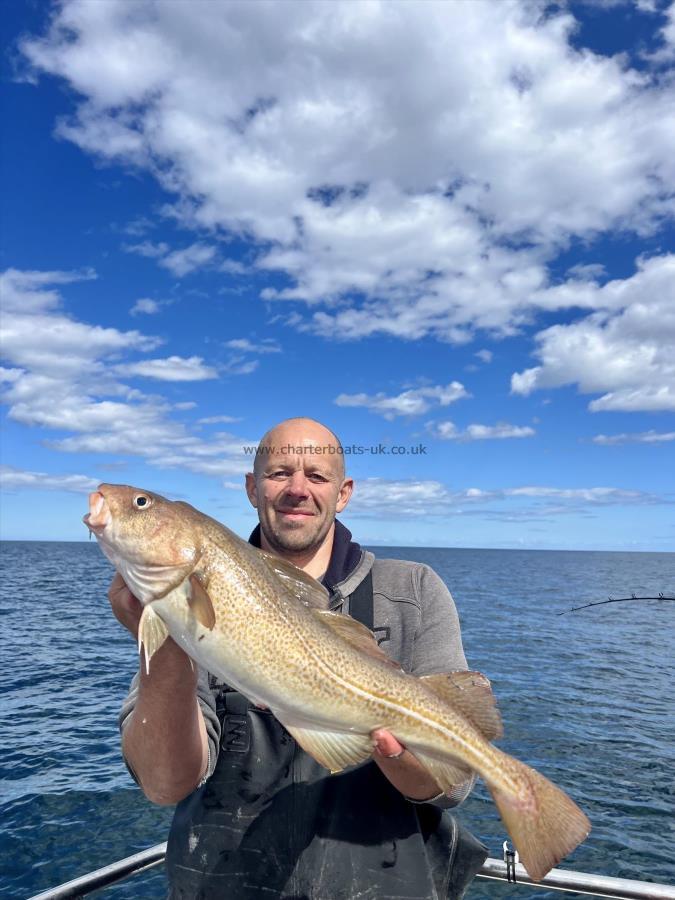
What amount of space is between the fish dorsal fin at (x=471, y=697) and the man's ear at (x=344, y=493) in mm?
1661

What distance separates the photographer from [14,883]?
28.1 feet

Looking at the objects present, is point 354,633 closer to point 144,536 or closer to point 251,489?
point 144,536

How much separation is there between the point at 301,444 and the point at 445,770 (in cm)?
246

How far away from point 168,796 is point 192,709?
2.39 feet

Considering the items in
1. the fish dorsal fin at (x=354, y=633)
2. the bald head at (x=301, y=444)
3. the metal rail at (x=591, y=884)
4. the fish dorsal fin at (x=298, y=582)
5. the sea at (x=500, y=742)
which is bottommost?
the sea at (x=500, y=742)

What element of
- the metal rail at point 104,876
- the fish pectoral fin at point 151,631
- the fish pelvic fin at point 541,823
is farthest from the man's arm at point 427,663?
the metal rail at point 104,876

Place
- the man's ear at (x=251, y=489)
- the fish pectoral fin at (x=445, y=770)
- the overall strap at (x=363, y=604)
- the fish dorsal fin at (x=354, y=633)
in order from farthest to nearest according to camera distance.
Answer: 1. the man's ear at (x=251, y=489)
2. the overall strap at (x=363, y=604)
3. the fish dorsal fin at (x=354, y=633)
4. the fish pectoral fin at (x=445, y=770)

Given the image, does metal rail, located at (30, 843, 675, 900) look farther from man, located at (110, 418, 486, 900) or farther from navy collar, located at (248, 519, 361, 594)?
navy collar, located at (248, 519, 361, 594)

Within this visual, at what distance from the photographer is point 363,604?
4.48 metres

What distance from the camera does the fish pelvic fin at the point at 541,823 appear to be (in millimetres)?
3363

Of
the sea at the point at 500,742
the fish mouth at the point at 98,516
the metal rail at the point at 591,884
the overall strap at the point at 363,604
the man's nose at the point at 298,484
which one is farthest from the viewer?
the sea at the point at 500,742

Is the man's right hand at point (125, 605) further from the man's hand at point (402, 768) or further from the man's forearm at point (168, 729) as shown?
the man's hand at point (402, 768)

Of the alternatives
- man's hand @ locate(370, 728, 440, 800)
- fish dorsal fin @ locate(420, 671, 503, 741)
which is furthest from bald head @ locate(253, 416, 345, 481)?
man's hand @ locate(370, 728, 440, 800)

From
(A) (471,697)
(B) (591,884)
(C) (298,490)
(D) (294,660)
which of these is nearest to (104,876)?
(D) (294,660)
